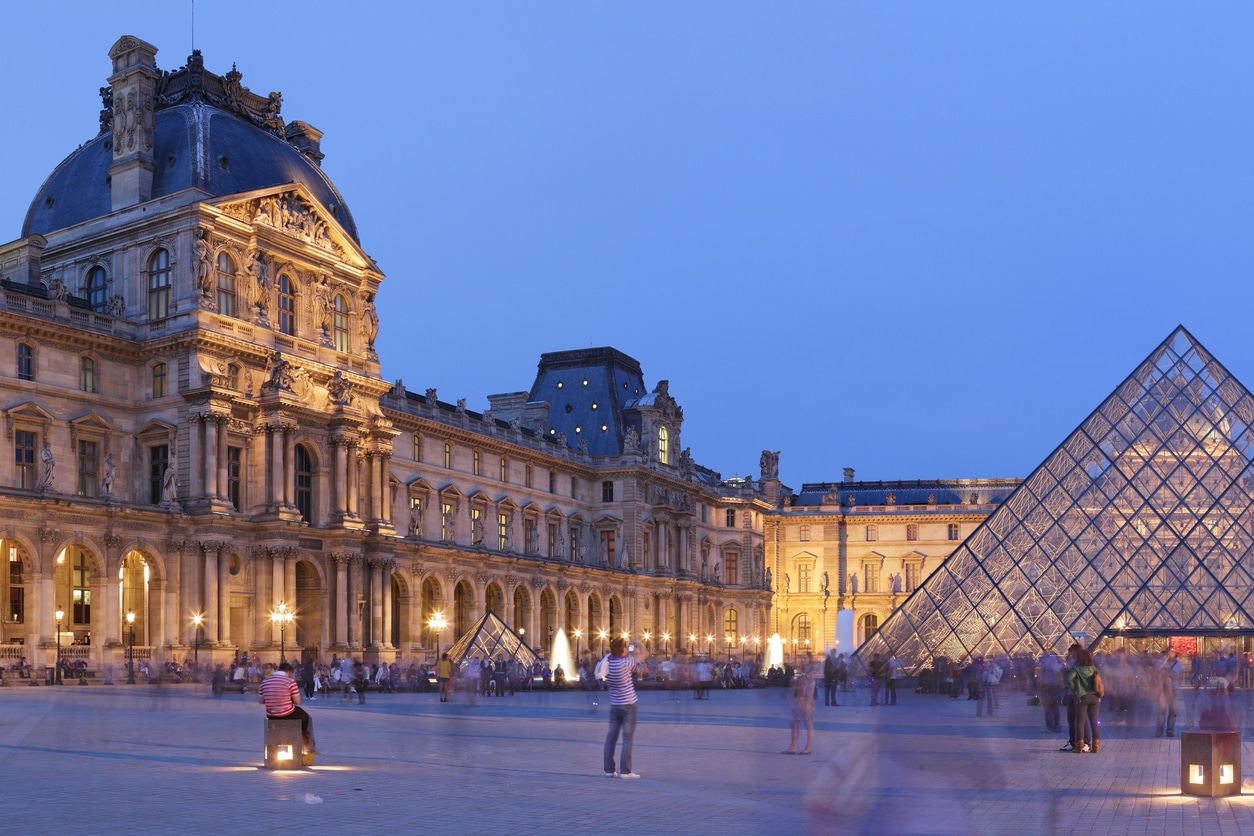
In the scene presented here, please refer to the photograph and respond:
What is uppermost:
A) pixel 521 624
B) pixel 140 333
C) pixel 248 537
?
pixel 140 333

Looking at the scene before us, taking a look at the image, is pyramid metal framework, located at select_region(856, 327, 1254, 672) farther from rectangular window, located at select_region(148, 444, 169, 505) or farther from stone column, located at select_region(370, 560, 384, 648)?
rectangular window, located at select_region(148, 444, 169, 505)

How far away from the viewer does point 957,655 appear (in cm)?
3725

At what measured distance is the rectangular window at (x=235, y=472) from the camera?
41.2 m

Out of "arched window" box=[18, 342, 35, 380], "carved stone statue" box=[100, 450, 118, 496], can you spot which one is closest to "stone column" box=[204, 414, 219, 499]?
"carved stone statue" box=[100, 450, 118, 496]

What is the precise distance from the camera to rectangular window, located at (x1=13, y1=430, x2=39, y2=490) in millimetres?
37812

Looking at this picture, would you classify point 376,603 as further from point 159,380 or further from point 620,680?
point 620,680

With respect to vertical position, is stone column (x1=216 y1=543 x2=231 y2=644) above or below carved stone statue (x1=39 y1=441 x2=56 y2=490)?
below

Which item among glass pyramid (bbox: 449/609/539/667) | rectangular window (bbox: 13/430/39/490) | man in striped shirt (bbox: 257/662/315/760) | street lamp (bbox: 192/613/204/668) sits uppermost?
rectangular window (bbox: 13/430/39/490)

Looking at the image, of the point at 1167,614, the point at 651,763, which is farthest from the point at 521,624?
the point at 651,763

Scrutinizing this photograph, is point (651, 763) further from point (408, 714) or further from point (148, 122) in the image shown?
point (148, 122)

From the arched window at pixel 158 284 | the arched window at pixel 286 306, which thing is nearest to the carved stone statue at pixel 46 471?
the arched window at pixel 158 284

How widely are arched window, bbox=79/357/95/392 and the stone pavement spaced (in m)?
17.4

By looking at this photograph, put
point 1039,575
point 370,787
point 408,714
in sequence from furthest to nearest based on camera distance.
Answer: point 1039,575 < point 408,714 < point 370,787

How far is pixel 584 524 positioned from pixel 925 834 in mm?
57642
